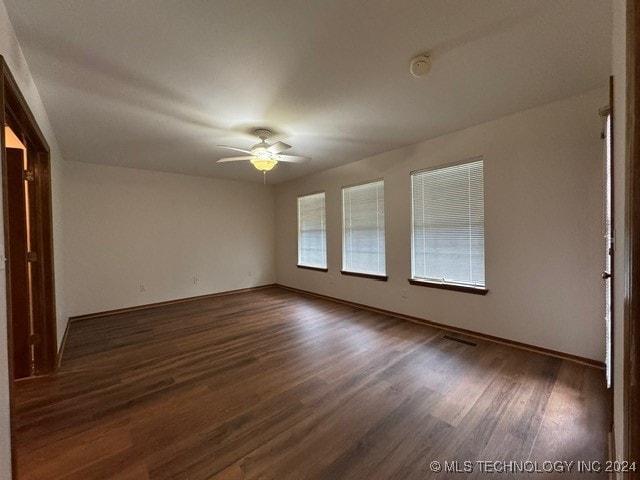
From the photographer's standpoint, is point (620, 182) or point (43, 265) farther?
point (43, 265)

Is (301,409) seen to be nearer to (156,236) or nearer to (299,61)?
(299,61)

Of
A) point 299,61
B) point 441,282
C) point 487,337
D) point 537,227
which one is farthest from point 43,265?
point 537,227

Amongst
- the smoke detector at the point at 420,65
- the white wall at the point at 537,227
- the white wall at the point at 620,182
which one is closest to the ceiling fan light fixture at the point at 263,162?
the smoke detector at the point at 420,65

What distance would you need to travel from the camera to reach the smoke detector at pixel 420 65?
1779mm

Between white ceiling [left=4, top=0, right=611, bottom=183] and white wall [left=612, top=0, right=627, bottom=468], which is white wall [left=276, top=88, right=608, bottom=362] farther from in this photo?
white wall [left=612, top=0, right=627, bottom=468]

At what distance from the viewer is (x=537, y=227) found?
260 centimetres

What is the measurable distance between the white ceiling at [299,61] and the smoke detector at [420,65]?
0.18ft

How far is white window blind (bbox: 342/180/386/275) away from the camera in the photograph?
161 inches

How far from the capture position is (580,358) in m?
2.37

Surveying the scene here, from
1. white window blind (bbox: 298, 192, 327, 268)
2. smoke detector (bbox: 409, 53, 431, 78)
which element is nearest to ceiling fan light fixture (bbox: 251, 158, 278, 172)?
smoke detector (bbox: 409, 53, 431, 78)

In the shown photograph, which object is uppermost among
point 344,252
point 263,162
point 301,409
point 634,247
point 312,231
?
point 263,162

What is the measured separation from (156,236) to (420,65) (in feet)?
16.0

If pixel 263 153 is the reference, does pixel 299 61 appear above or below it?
above

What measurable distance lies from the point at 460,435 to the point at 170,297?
16.1ft
